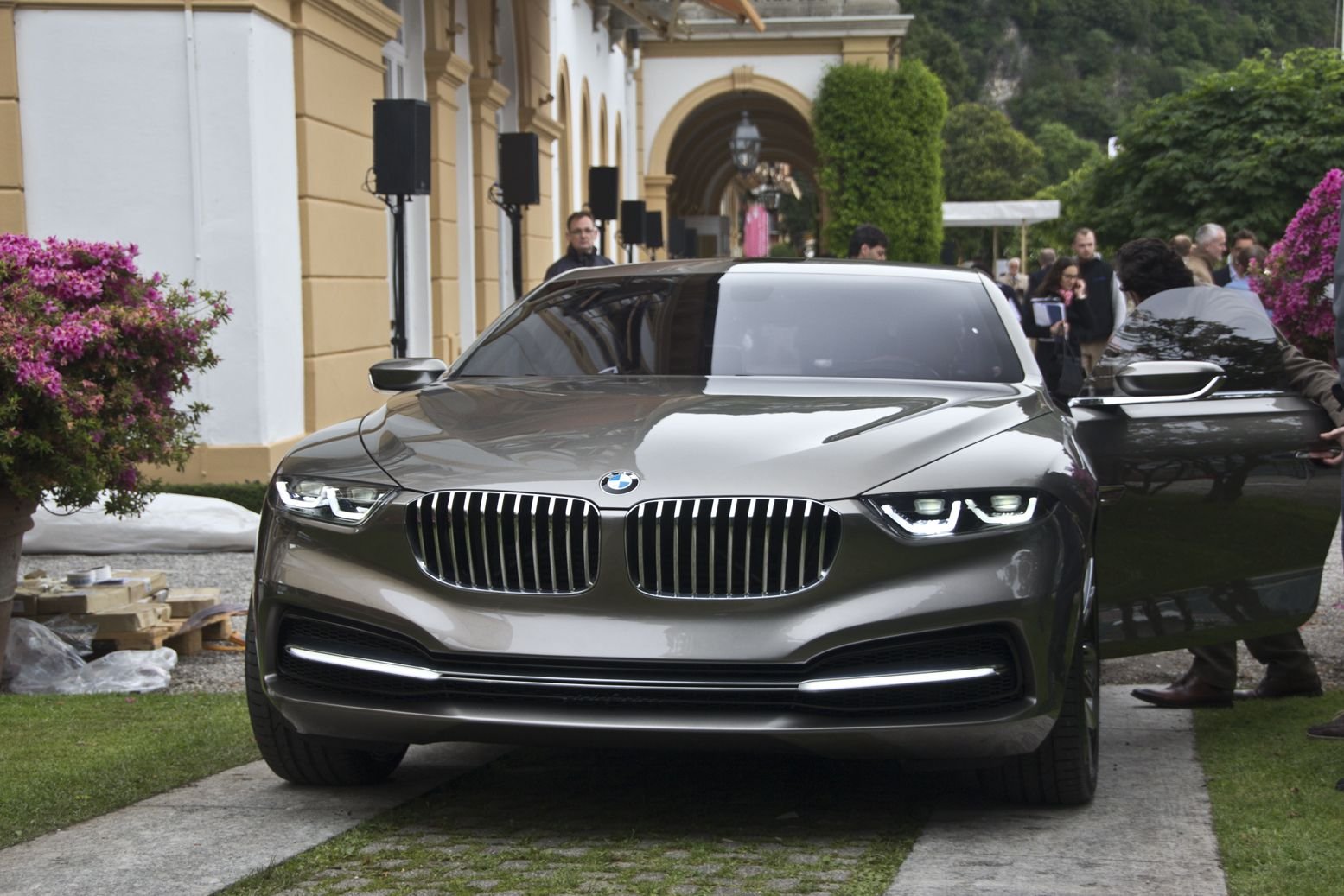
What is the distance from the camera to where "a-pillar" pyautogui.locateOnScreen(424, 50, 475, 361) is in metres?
17.4

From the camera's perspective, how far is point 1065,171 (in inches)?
4611

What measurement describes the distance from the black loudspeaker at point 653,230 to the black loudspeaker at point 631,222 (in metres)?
3.15

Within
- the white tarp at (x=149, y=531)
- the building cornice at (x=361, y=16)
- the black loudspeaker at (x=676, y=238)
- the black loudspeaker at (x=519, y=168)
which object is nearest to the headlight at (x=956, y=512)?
the white tarp at (x=149, y=531)

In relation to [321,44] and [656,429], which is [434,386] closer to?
[656,429]

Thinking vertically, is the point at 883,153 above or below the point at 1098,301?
above

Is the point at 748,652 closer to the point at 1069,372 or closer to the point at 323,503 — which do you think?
the point at 323,503

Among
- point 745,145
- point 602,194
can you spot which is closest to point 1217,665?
point 602,194

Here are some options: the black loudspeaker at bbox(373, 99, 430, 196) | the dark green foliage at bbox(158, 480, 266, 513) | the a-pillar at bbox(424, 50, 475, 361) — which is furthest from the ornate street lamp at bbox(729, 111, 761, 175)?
the dark green foliage at bbox(158, 480, 266, 513)

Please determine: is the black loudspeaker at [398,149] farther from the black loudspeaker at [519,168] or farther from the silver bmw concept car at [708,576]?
the silver bmw concept car at [708,576]

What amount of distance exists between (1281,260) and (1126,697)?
2.26 meters

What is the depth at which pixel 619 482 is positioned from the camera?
388cm

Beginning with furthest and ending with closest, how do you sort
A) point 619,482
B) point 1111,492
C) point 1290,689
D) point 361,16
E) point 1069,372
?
1. point 361,16
2. point 1069,372
3. point 1290,689
4. point 1111,492
5. point 619,482

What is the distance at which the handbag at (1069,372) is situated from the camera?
11.9m

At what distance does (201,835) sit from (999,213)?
50902 millimetres
